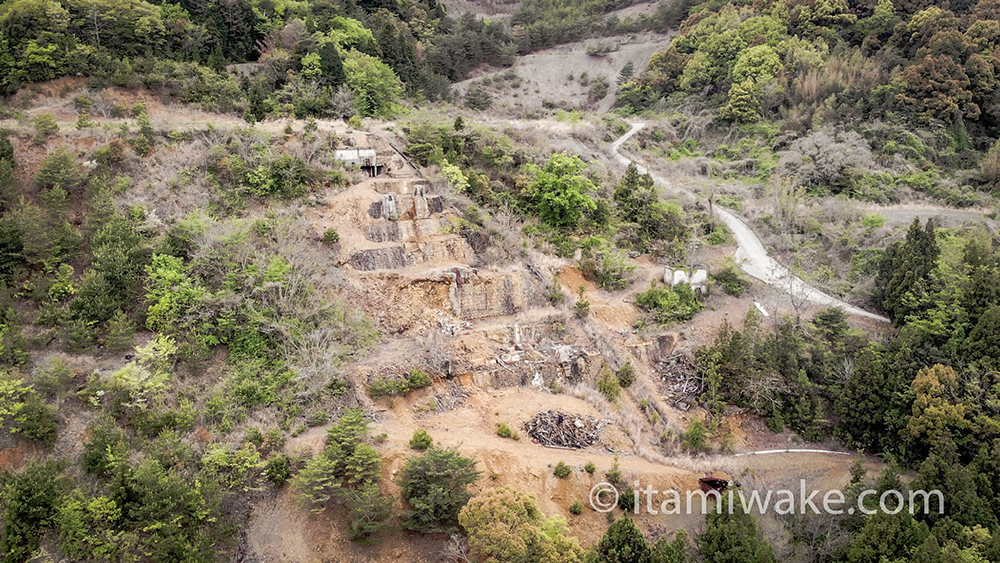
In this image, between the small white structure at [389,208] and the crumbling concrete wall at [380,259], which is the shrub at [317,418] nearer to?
the crumbling concrete wall at [380,259]

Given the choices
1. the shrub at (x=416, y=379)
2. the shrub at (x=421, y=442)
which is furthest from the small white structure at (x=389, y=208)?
the shrub at (x=421, y=442)

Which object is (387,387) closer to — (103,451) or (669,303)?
(103,451)

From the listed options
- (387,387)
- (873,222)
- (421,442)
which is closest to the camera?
(421,442)

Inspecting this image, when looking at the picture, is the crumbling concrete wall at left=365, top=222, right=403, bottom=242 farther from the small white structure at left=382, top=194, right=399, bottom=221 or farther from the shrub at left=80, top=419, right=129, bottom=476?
the shrub at left=80, top=419, right=129, bottom=476

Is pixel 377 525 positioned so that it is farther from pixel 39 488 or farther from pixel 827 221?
pixel 827 221

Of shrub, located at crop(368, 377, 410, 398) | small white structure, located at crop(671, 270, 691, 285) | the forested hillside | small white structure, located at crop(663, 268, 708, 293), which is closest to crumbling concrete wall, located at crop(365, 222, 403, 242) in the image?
the forested hillside

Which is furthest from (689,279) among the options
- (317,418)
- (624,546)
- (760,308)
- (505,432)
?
(317,418)
